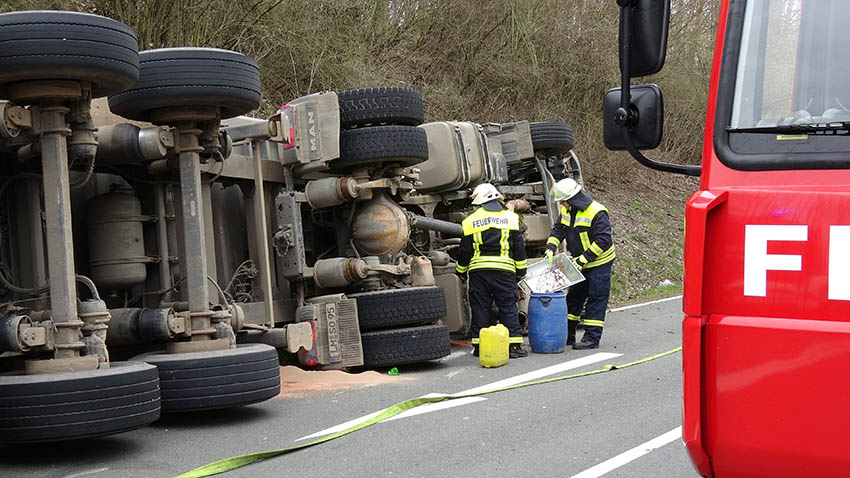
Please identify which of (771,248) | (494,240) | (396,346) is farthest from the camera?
(494,240)

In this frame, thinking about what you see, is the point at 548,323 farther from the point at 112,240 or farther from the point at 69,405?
the point at 69,405

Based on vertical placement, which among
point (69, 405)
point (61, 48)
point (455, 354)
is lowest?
point (455, 354)

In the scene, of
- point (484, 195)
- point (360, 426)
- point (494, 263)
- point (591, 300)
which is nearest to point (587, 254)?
point (591, 300)

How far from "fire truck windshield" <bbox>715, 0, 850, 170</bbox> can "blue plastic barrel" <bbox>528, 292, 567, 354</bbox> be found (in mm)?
7097

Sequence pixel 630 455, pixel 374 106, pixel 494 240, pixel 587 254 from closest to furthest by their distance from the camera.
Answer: pixel 630 455 → pixel 374 106 → pixel 494 240 → pixel 587 254

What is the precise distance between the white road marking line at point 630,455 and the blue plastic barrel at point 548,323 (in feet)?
12.2

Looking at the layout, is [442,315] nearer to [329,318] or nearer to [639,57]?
[329,318]

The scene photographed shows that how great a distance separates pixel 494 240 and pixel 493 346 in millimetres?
1176

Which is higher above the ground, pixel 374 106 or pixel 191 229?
pixel 374 106

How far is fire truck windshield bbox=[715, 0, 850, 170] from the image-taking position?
9.36ft

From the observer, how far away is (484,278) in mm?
9953

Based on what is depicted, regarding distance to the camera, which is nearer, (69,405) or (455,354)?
(69,405)

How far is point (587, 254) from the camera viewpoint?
34.7 feet

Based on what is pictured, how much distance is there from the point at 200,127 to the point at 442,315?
310 centimetres
